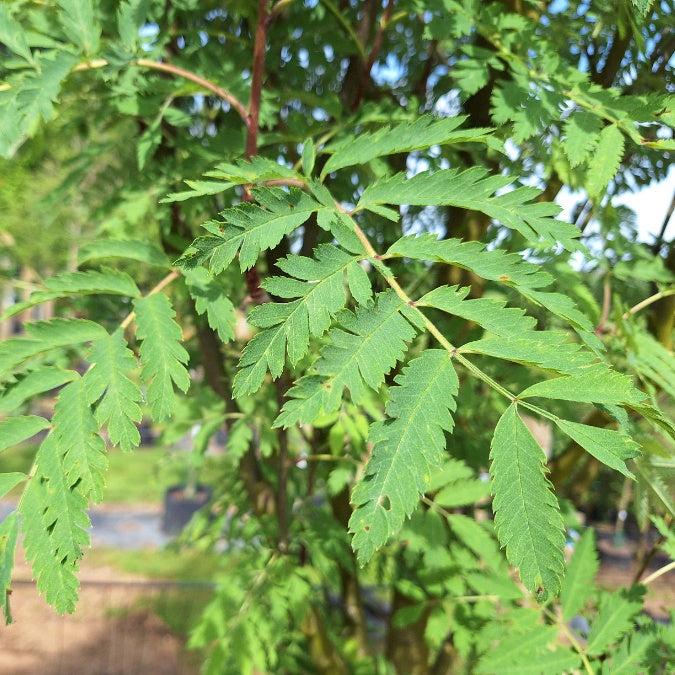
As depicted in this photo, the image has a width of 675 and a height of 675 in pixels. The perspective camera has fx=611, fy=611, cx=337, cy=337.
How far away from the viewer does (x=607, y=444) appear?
1.94ft

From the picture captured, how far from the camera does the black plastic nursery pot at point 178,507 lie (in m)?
5.81

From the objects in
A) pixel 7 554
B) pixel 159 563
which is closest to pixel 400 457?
pixel 7 554

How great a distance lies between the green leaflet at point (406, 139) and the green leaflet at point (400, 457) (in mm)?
284

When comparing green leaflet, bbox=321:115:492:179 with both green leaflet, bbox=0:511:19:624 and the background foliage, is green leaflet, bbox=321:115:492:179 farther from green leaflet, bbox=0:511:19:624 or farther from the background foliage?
green leaflet, bbox=0:511:19:624

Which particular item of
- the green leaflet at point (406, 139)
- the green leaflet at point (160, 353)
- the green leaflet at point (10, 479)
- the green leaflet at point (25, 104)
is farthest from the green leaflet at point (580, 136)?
the green leaflet at point (10, 479)

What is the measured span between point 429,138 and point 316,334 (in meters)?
0.28

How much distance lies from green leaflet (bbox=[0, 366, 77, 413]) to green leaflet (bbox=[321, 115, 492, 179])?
42 centimetres

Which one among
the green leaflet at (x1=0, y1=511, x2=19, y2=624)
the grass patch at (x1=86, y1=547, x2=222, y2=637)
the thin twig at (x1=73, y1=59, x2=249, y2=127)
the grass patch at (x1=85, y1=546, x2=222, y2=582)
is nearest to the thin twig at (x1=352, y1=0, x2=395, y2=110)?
the thin twig at (x1=73, y1=59, x2=249, y2=127)

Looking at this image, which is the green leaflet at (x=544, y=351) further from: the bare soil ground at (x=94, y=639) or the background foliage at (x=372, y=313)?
the bare soil ground at (x=94, y=639)

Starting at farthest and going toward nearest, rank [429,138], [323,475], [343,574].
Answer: [343,574] → [323,475] → [429,138]

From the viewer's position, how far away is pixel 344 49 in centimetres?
119

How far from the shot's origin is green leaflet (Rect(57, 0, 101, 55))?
0.88 m

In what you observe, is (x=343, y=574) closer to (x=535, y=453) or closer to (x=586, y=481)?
(x=586, y=481)

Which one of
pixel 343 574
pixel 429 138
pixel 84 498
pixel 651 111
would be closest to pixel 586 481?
pixel 343 574
